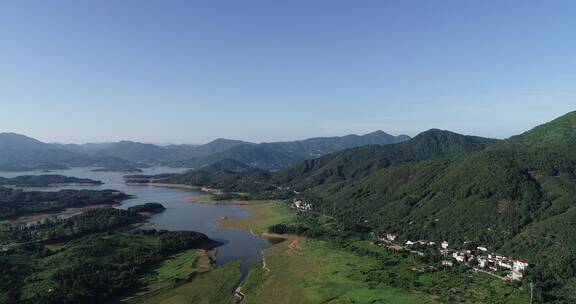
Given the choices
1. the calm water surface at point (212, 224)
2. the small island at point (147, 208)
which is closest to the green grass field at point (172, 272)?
the calm water surface at point (212, 224)

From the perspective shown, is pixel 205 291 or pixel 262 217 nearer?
pixel 205 291

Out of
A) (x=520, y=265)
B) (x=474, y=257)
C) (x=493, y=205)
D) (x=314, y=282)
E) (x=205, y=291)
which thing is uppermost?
(x=493, y=205)

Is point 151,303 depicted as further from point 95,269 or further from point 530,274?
point 530,274

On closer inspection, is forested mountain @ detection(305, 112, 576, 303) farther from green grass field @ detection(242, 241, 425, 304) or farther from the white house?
green grass field @ detection(242, 241, 425, 304)

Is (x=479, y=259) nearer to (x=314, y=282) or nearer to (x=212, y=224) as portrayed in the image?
(x=314, y=282)

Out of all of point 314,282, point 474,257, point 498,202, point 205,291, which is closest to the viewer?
point 205,291

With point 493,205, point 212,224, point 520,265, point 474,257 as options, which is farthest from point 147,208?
point 520,265
